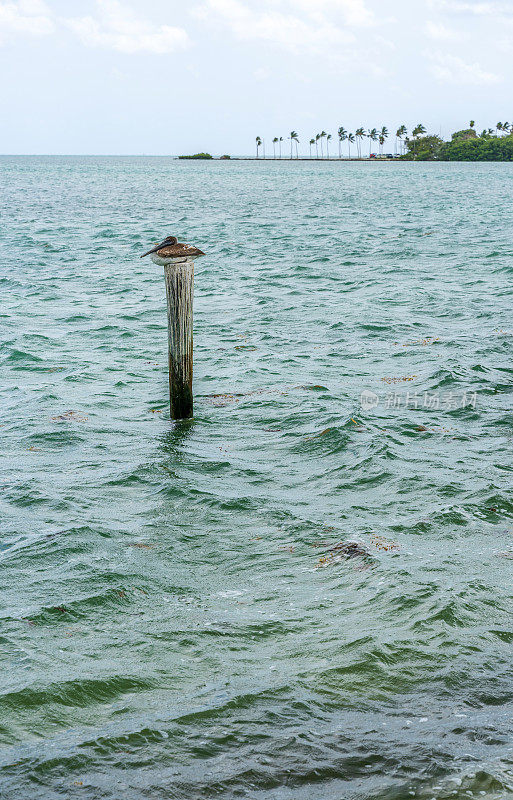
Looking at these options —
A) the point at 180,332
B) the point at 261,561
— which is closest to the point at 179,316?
the point at 180,332

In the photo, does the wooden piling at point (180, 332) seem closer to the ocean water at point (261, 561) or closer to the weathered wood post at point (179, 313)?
the weathered wood post at point (179, 313)

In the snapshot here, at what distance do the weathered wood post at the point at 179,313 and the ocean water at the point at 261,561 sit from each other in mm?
474

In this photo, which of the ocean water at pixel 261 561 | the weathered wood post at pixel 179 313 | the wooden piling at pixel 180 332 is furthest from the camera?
the wooden piling at pixel 180 332

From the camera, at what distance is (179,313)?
386 inches

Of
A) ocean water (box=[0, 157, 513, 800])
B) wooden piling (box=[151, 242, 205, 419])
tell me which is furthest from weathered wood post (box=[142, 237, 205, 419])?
ocean water (box=[0, 157, 513, 800])

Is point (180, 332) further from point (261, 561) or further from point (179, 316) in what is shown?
point (261, 561)

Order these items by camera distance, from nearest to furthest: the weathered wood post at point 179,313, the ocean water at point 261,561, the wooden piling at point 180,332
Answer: the ocean water at point 261,561 < the weathered wood post at point 179,313 < the wooden piling at point 180,332

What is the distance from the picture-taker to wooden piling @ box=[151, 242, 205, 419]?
9.48 m

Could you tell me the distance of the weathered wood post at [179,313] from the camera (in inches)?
372

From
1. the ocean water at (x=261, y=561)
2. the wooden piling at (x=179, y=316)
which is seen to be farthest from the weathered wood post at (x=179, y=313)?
the ocean water at (x=261, y=561)

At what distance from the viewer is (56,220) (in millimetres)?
44812

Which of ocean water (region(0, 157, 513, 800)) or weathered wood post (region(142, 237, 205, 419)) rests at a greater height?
weathered wood post (region(142, 237, 205, 419))

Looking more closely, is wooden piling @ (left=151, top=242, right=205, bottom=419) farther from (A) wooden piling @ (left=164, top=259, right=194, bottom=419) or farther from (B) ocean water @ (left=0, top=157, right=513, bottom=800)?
(B) ocean water @ (left=0, top=157, right=513, bottom=800)

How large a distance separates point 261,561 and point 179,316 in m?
4.04
